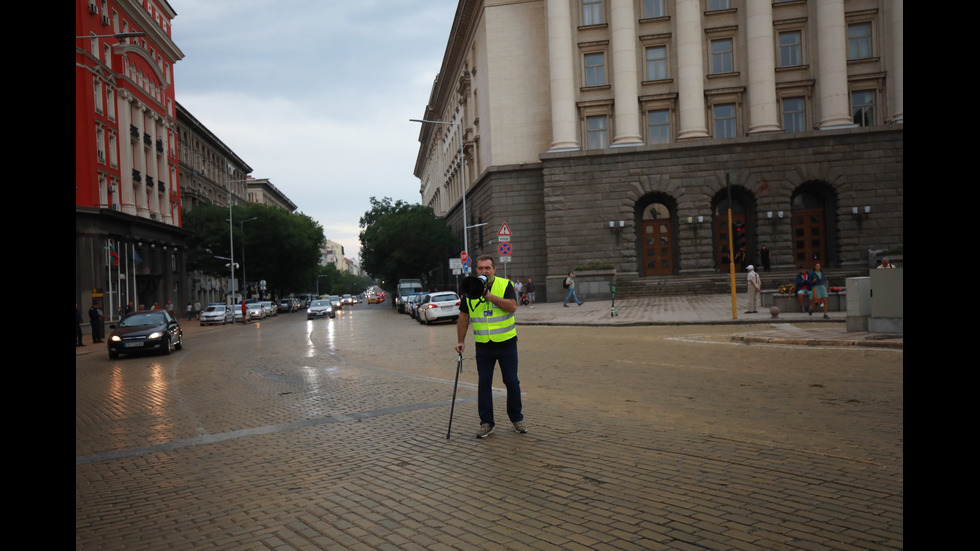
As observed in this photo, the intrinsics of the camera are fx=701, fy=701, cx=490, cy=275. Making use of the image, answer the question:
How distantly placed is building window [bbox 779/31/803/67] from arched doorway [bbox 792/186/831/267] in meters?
7.25

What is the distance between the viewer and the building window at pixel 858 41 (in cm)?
3888

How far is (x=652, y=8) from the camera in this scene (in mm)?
40594

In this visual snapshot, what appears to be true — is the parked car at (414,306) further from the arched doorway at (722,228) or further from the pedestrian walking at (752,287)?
the pedestrian walking at (752,287)

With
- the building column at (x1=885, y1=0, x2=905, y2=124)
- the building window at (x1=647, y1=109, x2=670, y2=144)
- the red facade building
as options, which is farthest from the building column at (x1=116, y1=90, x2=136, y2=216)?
the building column at (x1=885, y1=0, x2=905, y2=124)

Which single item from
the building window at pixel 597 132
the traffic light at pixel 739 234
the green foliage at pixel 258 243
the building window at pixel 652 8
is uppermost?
the building window at pixel 652 8

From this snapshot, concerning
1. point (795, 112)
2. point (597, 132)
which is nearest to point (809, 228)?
point (795, 112)

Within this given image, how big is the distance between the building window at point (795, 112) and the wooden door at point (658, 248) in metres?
8.73

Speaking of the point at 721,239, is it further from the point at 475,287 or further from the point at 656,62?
the point at 475,287

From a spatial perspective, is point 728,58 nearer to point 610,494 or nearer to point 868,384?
point 868,384

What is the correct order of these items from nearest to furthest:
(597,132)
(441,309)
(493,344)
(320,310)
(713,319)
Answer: (493,344), (713,319), (441,309), (597,132), (320,310)

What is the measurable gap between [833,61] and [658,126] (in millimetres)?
9680

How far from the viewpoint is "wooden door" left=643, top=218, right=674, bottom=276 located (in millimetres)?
40125

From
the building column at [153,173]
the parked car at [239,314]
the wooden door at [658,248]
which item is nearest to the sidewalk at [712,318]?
the wooden door at [658,248]
